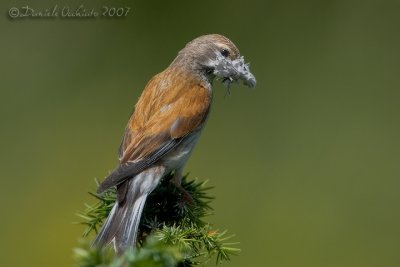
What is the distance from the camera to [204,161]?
614 centimetres

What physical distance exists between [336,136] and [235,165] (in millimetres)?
1030

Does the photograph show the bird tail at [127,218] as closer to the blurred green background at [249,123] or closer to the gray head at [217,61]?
the gray head at [217,61]

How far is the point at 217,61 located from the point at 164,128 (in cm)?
67

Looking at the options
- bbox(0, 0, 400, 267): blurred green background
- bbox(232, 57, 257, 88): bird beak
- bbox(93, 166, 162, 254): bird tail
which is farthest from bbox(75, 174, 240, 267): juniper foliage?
bbox(0, 0, 400, 267): blurred green background

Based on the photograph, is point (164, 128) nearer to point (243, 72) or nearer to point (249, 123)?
point (243, 72)

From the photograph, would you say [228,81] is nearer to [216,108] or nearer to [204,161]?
Result: [204,161]

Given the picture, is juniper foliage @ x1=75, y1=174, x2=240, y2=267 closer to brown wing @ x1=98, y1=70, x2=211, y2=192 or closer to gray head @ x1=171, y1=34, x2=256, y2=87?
brown wing @ x1=98, y1=70, x2=211, y2=192

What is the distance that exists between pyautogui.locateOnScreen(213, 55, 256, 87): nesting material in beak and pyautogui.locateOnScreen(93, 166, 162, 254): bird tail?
98 cm

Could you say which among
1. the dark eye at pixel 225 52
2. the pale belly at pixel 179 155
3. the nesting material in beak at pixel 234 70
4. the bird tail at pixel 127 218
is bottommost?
the bird tail at pixel 127 218

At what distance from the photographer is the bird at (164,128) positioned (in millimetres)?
3043

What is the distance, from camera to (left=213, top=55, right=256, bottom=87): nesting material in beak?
4.05 metres

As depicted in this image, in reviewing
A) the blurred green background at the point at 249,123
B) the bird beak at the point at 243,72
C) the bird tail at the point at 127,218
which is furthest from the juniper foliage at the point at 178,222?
the blurred green background at the point at 249,123

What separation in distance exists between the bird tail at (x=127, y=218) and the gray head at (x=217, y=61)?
980 millimetres

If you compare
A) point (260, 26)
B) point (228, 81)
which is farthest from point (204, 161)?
point (228, 81)
